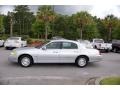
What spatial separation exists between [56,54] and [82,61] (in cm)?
144

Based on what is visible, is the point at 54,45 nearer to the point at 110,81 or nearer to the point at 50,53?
the point at 50,53

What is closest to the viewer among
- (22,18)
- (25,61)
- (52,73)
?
(52,73)

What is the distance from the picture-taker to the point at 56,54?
39.3 feet

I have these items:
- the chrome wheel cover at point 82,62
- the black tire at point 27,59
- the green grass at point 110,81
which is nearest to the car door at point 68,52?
the chrome wheel cover at point 82,62

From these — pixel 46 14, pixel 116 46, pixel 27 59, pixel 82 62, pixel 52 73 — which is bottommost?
pixel 52 73

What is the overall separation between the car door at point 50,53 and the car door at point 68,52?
25cm

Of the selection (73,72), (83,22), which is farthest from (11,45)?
(83,22)

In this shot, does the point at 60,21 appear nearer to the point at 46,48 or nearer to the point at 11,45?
the point at 11,45

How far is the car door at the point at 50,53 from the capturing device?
11.9 m

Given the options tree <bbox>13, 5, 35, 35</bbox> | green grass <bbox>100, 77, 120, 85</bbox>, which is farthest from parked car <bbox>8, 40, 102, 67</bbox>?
tree <bbox>13, 5, 35, 35</bbox>

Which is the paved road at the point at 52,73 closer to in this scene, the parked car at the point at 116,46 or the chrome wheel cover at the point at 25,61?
the chrome wheel cover at the point at 25,61

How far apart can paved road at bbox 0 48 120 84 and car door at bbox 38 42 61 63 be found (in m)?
0.35

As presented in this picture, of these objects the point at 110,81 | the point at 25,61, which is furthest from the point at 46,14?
the point at 110,81

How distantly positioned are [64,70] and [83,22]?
27937mm
